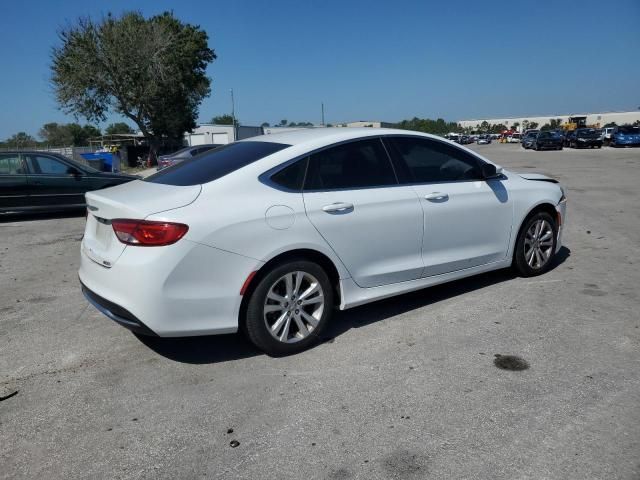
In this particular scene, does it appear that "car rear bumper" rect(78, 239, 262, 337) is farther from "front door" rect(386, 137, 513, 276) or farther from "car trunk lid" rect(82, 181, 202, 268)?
"front door" rect(386, 137, 513, 276)

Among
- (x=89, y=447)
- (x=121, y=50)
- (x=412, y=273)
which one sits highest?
(x=121, y=50)

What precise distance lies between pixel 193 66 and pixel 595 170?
37.1m

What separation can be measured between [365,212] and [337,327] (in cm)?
104

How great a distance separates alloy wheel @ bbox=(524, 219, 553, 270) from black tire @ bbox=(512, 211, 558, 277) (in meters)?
0.02

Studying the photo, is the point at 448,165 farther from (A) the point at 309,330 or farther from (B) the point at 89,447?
(B) the point at 89,447

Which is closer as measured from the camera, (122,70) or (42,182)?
(42,182)

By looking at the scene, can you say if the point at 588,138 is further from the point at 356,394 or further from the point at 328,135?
the point at 356,394

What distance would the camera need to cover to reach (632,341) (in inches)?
152

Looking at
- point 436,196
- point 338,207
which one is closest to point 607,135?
point 436,196

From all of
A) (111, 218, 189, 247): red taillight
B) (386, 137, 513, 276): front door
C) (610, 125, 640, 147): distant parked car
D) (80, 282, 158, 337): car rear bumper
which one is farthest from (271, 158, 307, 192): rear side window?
(610, 125, 640, 147): distant parked car

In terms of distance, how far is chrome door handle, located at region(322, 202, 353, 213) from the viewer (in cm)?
381

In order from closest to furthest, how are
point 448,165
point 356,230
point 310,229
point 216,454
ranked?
point 216,454
point 310,229
point 356,230
point 448,165

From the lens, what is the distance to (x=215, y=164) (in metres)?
4.00

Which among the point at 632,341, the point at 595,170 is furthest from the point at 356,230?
the point at 595,170
